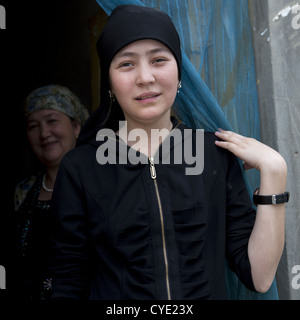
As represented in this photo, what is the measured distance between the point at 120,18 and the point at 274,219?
0.98 m

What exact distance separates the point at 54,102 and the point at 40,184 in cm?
60

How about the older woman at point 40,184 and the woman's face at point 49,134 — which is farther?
the woman's face at point 49,134

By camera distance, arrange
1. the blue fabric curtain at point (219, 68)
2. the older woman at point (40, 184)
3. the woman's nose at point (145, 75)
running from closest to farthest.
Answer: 1. the woman's nose at point (145, 75)
2. the blue fabric curtain at point (219, 68)
3. the older woman at point (40, 184)

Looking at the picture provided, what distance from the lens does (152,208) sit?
1.42m

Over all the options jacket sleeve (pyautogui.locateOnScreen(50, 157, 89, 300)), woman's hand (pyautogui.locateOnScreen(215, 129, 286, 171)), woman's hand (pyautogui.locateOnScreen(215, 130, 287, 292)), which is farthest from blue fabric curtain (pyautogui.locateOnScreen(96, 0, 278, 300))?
jacket sleeve (pyautogui.locateOnScreen(50, 157, 89, 300))

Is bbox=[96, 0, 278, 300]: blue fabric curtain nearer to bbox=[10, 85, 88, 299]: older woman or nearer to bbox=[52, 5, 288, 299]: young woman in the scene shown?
bbox=[52, 5, 288, 299]: young woman

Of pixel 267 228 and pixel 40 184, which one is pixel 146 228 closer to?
pixel 267 228

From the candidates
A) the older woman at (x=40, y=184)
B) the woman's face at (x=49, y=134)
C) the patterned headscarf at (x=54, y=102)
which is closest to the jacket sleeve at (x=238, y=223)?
the older woman at (x=40, y=184)

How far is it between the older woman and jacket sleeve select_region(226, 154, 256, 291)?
1207mm

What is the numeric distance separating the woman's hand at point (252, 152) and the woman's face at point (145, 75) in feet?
1.00

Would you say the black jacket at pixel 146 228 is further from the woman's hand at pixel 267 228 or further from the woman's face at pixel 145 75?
the woman's face at pixel 145 75

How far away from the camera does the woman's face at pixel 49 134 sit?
8.57ft

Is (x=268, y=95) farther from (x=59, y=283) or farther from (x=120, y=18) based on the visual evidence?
(x=59, y=283)

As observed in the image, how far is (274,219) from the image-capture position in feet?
4.75
